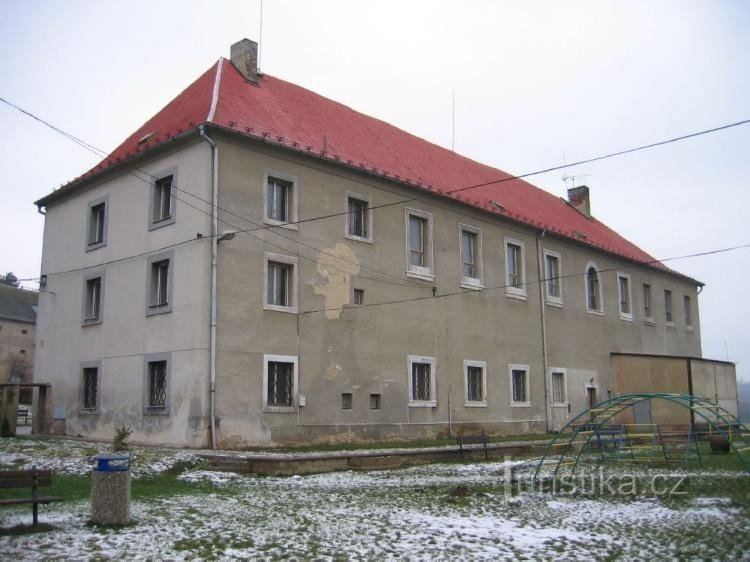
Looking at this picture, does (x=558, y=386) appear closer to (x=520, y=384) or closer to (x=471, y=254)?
(x=520, y=384)

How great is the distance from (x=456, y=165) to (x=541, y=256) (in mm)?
5556

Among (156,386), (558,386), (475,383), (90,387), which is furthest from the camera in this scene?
(558,386)

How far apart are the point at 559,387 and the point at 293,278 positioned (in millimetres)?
15218

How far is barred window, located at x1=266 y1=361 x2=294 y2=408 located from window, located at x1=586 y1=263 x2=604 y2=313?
18584 millimetres

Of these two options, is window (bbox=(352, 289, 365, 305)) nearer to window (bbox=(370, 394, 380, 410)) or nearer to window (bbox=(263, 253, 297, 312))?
window (bbox=(263, 253, 297, 312))

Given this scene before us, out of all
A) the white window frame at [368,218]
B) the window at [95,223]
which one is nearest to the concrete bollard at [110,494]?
the white window frame at [368,218]

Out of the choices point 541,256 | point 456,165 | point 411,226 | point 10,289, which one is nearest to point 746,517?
point 411,226

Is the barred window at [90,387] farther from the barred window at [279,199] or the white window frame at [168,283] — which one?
the barred window at [279,199]

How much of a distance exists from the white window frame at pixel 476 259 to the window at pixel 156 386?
11.7 metres

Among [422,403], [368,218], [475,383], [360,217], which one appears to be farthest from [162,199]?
[475,383]

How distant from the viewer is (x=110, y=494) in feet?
33.9

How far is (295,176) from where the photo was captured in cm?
2372

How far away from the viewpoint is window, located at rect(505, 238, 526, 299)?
103ft

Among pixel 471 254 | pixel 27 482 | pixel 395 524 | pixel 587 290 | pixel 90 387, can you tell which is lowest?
pixel 395 524
